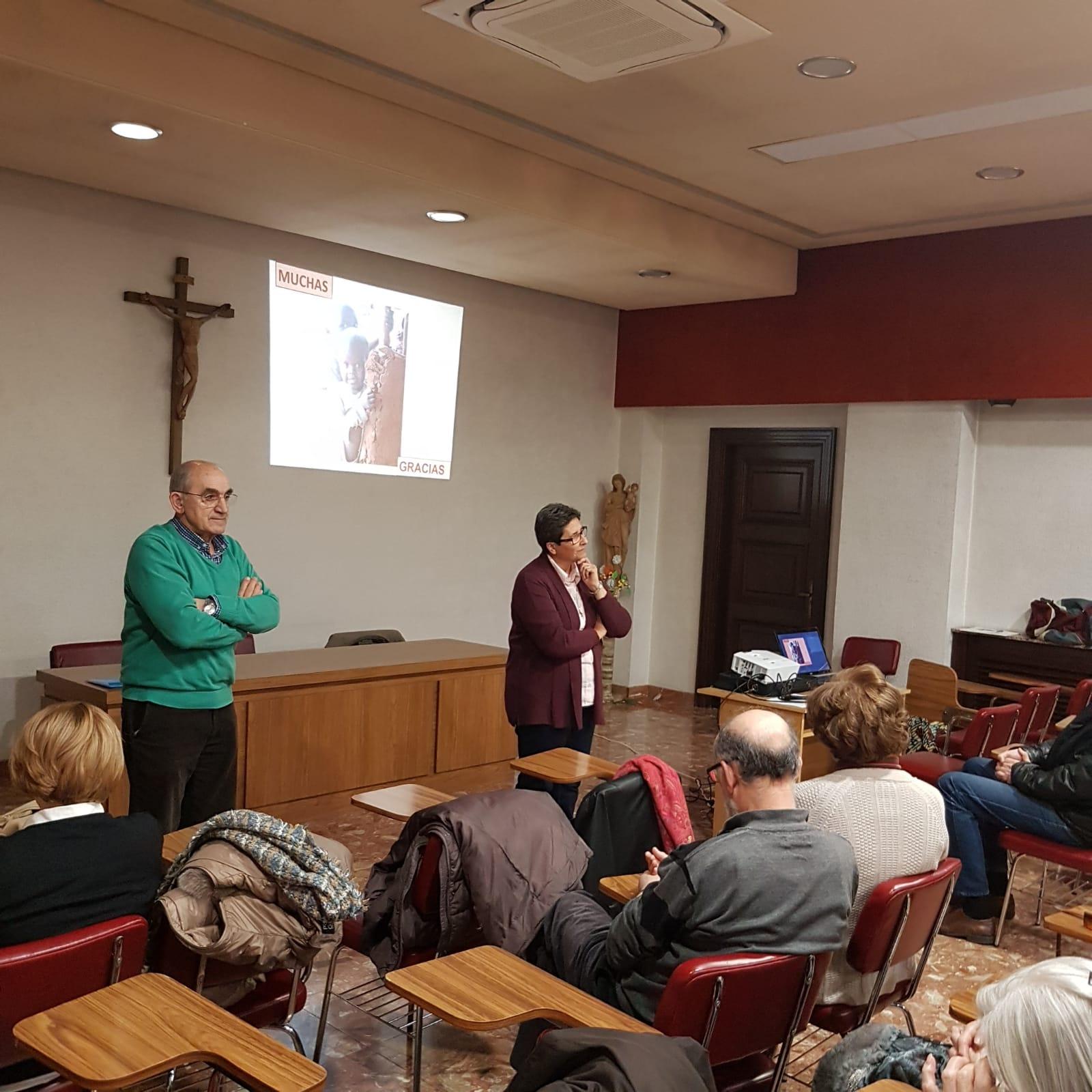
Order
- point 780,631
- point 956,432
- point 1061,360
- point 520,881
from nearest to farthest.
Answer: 1. point 520,881
2. point 1061,360
3. point 956,432
4. point 780,631

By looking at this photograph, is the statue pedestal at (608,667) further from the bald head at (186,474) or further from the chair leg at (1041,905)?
the bald head at (186,474)

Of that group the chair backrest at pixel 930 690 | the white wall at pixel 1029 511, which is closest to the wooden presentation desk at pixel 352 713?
the chair backrest at pixel 930 690

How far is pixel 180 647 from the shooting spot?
3273mm

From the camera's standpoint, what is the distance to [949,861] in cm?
271

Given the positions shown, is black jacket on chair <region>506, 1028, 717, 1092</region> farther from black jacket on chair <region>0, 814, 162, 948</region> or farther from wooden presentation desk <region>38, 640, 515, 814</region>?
wooden presentation desk <region>38, 640, 515, 814</region>

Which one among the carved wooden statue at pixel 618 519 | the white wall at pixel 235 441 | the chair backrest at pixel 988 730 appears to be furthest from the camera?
the carved wooden statue at pixel 618 519

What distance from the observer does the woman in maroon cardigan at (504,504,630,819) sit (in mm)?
3973

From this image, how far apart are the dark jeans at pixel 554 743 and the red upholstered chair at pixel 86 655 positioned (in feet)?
4.99

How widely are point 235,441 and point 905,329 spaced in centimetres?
411

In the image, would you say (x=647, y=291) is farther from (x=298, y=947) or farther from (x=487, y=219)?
(x=298, y=947)

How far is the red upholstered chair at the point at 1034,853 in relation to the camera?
371cm

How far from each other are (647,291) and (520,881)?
570 cm

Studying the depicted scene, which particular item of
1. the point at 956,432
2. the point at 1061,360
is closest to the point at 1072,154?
the point at 1061,360

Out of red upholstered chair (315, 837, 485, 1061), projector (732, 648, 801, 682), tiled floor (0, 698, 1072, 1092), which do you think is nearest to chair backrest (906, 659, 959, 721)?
tiled floor (0, 698, 1072, 1092)
